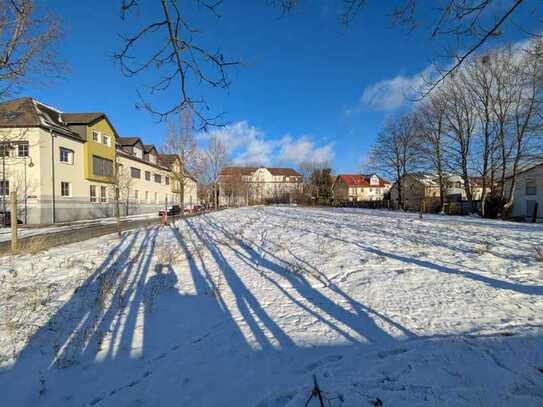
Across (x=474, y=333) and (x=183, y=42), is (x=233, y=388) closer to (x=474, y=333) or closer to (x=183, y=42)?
(x=474, y=333)

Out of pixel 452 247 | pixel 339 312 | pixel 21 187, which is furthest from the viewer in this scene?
pixel 21 187

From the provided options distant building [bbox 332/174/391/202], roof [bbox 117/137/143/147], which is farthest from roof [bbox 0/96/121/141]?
distant building [bbox 332/174/391/202]

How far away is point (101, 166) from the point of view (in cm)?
2548

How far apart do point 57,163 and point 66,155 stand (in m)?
1.42

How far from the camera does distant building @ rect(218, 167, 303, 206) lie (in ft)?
187

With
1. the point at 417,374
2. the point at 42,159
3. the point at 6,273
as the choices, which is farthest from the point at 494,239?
the point at 42,159

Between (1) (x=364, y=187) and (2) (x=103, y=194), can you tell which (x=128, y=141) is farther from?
(1) (x=364, y=187)

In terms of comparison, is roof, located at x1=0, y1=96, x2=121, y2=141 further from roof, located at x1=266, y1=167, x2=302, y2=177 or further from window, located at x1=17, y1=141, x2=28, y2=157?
roof, located at x1=266, y1=167, x2=302, y2=177

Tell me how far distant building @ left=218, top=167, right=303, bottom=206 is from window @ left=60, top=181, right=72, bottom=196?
79.6 feet

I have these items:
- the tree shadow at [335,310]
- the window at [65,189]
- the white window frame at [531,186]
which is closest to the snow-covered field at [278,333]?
the tree shadow at [335,310]

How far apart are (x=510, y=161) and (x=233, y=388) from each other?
27.9 metres

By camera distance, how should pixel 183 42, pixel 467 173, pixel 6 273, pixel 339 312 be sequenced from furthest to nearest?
pixel 467 173 < pixel 6 273 < pixel 339 312 < pixel 183 42

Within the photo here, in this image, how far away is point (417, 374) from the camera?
2260 millimetres

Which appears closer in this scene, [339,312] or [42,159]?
[339,312]
